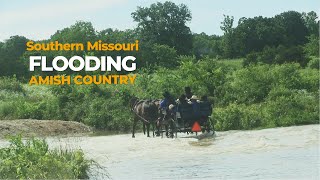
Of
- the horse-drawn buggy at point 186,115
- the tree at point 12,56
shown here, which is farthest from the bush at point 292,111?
the tree at point 12,56

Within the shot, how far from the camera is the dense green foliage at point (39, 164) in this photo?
13695 mm

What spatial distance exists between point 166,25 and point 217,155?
283 ft

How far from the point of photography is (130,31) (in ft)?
348

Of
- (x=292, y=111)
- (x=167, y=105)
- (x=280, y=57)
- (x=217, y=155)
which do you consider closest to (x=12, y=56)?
(x=280, y=57)

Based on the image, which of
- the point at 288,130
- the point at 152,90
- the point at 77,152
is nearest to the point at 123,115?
the point at 152,90

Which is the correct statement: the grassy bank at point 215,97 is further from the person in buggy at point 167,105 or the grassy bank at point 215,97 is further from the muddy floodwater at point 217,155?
the person in buggy at point 167,105

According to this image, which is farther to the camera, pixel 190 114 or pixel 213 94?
pixel 213 94

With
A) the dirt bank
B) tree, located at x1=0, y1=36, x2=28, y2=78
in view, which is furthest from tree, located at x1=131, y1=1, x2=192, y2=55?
the dirt bank

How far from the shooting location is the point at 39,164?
1393cm

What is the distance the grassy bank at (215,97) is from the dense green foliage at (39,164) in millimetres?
13092

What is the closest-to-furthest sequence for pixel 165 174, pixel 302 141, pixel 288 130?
pixel 165 174, pixel 302 141, pixel 288 130

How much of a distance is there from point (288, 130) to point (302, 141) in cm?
361

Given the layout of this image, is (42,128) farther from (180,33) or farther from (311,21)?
(311,21)

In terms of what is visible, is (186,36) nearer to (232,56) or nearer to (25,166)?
(232,56)
